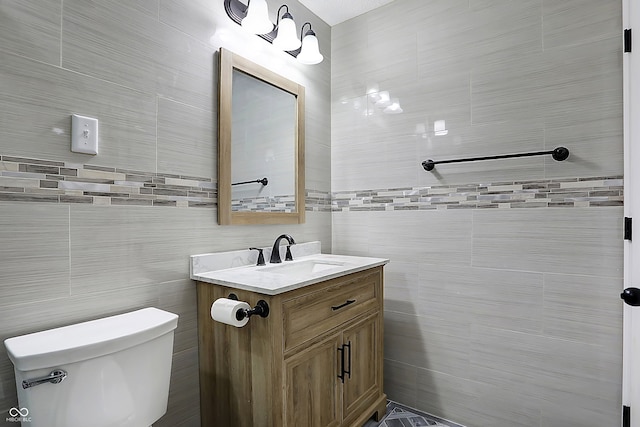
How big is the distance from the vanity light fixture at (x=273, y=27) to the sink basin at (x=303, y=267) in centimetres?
113

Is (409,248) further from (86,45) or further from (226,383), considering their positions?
(86,45)

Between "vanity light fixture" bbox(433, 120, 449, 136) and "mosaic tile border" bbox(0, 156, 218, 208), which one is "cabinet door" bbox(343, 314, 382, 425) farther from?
"vanity light fixture" bbox(433, 120, 449, 136)

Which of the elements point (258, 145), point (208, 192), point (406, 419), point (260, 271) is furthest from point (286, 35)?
point (406, 419)

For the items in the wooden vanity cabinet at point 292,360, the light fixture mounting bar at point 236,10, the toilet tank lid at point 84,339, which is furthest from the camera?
the light fixture mounting bar at point 236,10

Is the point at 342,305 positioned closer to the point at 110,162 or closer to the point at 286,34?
the point at 110,162

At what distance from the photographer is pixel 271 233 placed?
1864 millimetres

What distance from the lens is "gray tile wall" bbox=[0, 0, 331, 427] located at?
100 cm

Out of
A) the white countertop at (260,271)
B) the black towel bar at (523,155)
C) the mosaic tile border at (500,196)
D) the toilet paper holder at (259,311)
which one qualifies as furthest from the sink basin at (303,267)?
the black towel bar at (523,155)

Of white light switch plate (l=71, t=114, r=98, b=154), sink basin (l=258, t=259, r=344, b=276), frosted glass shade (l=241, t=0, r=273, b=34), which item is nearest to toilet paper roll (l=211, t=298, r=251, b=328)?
sink basin (l=258, t=259, r=344, b=276)

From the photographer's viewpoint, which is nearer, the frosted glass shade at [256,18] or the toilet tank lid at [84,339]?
the toilet tank lid at [84,339]

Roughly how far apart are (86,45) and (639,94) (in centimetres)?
182

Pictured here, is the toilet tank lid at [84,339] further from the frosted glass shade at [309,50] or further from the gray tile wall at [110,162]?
the frosted glass shade at [309,50]

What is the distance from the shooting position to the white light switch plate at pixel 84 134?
3.61 feet

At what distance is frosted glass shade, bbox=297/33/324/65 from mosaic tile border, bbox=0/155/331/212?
90 cm
